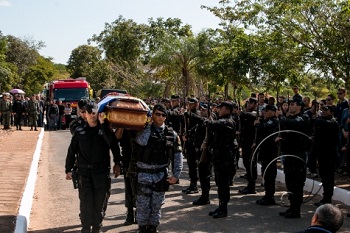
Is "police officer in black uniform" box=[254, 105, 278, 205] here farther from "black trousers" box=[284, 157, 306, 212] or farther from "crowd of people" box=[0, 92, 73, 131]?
"crowd of people" box=[0, 92, 73, 131]

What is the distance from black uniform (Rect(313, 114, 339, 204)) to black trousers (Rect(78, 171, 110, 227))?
4148 millimetres

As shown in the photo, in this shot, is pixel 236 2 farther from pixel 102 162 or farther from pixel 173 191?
pixel 102 162

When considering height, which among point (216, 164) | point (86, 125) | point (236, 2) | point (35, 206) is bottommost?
point (35, 206)

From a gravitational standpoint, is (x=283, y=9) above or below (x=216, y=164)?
above

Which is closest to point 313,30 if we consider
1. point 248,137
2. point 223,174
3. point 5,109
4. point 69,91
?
point 248,137

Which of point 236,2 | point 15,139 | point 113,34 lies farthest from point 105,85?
point 236,2

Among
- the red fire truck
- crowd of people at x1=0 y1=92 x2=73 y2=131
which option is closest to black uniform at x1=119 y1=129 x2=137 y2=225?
crowd of people at x1=0 y1=92 x2=73 y2=131

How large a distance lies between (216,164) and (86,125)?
8.29 ft

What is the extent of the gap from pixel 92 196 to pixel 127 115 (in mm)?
1190

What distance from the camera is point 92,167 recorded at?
22.3 feet

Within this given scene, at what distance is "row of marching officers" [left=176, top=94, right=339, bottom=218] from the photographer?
8.50m

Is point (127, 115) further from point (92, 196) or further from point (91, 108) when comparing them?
point (92, 196)

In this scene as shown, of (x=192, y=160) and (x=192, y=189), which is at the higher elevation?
(x=192, y=160)

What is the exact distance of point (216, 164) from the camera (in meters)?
8.52
